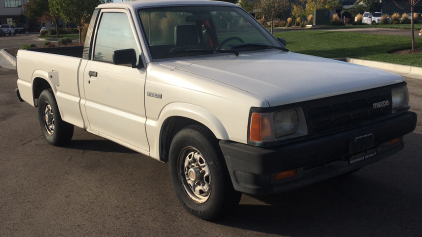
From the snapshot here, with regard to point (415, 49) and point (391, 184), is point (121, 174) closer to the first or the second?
point (391, 184)

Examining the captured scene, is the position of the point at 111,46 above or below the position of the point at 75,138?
above

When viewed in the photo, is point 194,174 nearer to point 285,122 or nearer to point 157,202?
point 157,202

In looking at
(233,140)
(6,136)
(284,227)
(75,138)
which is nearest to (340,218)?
(284,227)

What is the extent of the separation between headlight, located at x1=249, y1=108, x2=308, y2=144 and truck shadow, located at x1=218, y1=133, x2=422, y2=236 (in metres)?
0.85

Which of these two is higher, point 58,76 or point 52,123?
point 58,76

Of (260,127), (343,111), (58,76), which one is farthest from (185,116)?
(58,76)

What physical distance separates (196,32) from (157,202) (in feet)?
5.95

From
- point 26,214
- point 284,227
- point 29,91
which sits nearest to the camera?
point 284,227

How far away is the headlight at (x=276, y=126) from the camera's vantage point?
11.3 ft

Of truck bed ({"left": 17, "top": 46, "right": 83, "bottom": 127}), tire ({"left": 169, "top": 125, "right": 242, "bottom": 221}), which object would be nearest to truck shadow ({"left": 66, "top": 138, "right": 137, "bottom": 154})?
truck bed ({"left": 17, "top": 46, "right": 83, "bottom": 127})

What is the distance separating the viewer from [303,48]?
20.5m

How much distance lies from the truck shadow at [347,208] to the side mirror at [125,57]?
5.58ft

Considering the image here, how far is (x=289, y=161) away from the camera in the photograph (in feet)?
11.4

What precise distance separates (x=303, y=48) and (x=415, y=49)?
509cm
